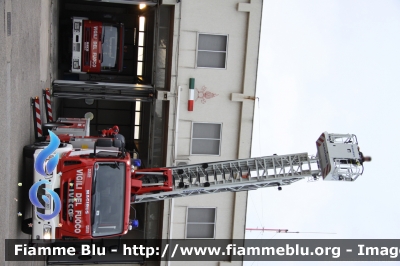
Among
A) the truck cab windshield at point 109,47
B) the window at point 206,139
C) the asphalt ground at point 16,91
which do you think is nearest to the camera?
the asphalt ground at point 16,91

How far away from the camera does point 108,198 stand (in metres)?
11.8

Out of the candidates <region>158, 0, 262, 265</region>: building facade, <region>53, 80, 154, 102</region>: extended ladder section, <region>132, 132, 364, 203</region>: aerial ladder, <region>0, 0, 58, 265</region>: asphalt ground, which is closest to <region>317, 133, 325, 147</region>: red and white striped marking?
<region>132, 132, 364, 203</region>: aerial ladder

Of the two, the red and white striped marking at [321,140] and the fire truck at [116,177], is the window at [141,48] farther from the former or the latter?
the red and white striped marking at [321,140]

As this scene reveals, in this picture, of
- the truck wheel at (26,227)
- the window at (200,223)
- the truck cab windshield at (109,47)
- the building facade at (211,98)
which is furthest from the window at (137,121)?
the truck wheel at (26,227)

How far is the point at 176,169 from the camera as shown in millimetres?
14391

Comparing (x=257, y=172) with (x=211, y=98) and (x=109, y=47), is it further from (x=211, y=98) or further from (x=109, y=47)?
(x=109, y=47)

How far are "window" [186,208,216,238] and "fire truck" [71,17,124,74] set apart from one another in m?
7.20

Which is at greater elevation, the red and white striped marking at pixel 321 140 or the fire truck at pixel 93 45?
the fire truck at pixel 93 45

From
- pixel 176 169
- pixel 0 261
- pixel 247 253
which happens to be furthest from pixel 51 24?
pixel 247 253

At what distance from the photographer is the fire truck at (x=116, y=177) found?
11.6 m

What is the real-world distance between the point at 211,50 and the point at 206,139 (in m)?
3.41

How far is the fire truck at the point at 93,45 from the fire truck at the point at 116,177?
4.58 m

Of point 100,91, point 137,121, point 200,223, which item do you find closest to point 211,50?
point 100,91

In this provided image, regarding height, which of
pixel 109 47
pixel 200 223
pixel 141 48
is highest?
pixel 141 48
